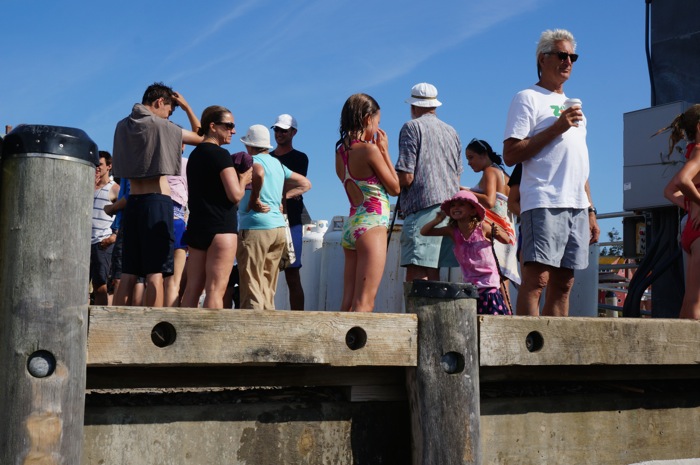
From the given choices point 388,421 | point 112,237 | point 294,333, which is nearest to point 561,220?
point 388,421

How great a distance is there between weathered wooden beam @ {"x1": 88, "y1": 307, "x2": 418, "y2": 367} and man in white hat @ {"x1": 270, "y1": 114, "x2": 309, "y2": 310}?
3307 mm

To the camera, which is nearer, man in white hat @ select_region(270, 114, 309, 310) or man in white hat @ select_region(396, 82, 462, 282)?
man in white hat @ select_region(396, 82, 462, 282)

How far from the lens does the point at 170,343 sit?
3.78 m

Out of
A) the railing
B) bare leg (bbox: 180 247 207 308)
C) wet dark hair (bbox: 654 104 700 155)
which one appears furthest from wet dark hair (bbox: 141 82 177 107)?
the railing

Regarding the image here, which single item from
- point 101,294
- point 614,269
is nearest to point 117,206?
point 101,294

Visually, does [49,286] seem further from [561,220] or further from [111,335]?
[561,220]

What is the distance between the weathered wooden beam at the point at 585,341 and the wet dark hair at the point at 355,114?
1976 millimetres

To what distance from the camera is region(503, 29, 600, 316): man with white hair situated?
5.58m

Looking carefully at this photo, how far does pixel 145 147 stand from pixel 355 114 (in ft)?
4.28

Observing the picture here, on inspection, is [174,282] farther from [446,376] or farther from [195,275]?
[446,376]

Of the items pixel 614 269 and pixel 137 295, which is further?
pixel 614 269

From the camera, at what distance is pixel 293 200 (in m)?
7.60

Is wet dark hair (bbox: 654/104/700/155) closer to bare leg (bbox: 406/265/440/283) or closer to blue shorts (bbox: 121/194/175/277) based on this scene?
bare leg (bbox: 406/265/440/283)

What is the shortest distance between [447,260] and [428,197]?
1.50 ft
